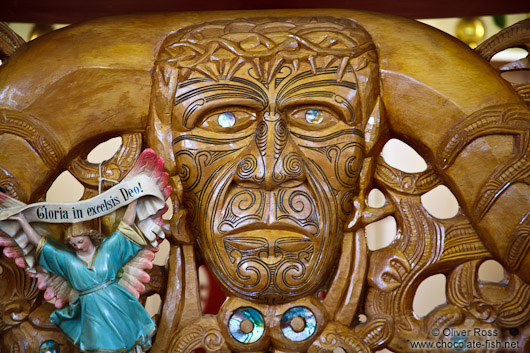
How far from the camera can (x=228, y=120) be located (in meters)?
1.76

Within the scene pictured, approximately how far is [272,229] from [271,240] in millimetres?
26

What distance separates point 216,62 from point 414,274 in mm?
654

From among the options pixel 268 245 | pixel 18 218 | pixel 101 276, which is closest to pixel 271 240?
pixel 268 245

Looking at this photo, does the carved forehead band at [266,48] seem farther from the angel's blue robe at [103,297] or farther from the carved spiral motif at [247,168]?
the angel's blue robe at [103,297]

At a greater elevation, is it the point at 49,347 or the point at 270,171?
the point at 270,171

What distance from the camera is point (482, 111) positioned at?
173 cm

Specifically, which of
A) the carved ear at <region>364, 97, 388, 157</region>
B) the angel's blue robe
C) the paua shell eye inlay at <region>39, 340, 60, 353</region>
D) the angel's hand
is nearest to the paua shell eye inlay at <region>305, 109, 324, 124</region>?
the carved ear at <region>364, 97, 388, 157</region>

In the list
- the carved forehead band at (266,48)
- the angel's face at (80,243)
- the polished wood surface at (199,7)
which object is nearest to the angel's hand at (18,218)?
the angel's face at (80,243)

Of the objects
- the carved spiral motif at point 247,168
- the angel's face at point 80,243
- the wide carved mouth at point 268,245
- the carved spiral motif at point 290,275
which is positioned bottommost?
the carved spiral motif at point 290,275

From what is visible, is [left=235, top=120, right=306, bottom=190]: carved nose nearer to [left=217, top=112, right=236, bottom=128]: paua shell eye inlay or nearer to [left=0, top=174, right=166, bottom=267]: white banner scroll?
[left=217, top=112, right=236, bottom=128]: paua shell eye inlay

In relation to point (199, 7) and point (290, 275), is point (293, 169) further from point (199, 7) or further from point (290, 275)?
point (199, 7)

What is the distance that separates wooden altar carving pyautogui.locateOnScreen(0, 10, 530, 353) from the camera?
1.72 m

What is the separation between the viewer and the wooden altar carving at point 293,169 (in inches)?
67.9

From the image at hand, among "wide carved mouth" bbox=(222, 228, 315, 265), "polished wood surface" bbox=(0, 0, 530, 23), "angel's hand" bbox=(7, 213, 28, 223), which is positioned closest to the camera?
"angel's hand" bbox=(7, 213, 28, 223)
